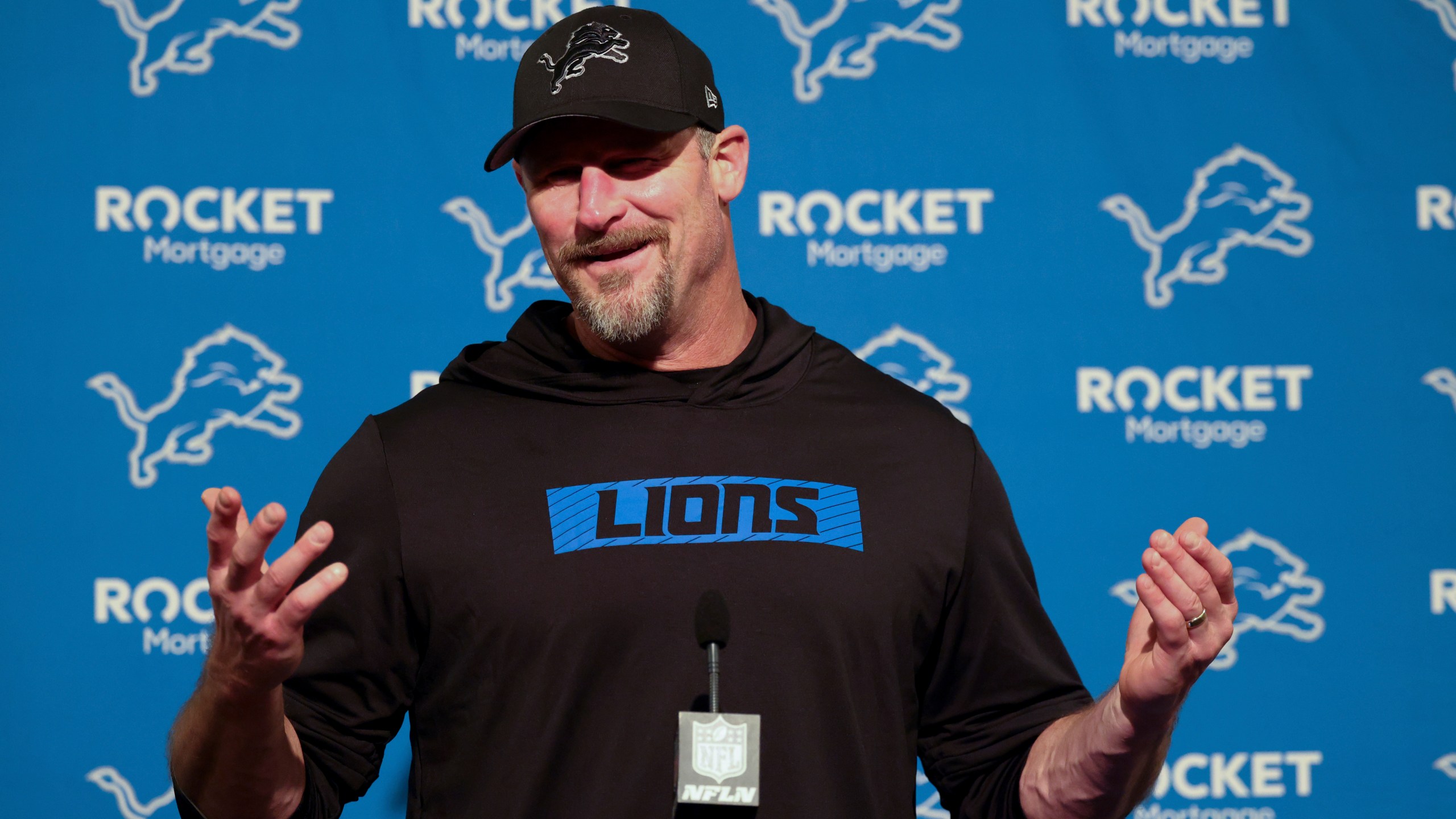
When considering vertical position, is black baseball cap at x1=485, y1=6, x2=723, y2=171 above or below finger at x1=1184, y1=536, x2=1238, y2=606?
above

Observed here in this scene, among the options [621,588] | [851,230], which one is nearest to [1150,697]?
[621,588]

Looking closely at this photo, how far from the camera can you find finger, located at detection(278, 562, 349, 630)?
999 millimetres

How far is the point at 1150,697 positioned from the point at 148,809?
6.83ft

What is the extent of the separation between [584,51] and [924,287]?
52.3 inches

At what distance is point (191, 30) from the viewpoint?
8.30ft

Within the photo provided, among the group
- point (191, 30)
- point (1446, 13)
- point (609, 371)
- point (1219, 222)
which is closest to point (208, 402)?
point (191, 30)

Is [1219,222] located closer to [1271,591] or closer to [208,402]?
[1271,591]

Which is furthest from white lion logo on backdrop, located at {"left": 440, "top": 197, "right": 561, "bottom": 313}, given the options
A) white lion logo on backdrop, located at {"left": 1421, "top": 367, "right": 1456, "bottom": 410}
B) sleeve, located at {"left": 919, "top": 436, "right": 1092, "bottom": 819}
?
white lion logo on backdrop, located at {"left": 1421, "top": 367, "right": 1456, "bottom": 410}

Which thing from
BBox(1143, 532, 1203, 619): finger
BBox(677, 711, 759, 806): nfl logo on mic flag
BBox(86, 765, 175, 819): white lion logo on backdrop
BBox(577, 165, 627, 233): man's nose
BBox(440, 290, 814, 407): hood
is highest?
BBox(577, 165, 627, 233): man's nose

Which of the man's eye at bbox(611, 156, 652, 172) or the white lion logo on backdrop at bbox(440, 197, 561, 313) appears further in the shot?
the white lion logo on backdrop at bbox(440, 197, 561, 313)

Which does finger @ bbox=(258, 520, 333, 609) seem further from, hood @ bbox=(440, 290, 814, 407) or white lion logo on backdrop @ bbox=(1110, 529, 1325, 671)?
white lion logo on backdrop @ bbox=(1110, 529, 1325, 671)

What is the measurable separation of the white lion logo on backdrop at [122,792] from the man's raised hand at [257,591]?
5.22ft

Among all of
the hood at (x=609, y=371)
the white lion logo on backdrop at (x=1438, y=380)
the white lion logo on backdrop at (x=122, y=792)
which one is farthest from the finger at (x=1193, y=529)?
the white lion logo on backdrop at (x=122, y=792)

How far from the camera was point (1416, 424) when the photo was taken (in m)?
2.62
